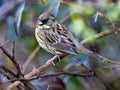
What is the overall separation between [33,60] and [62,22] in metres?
0.39

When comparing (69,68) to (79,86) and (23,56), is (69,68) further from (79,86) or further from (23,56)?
(23,56)

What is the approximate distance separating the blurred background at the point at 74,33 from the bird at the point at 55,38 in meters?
0.07

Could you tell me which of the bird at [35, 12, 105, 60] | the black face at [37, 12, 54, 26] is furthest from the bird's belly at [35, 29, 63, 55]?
→ the black face at [37, 12, 54, 26]

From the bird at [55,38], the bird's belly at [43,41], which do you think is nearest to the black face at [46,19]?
the bird at [55,38]

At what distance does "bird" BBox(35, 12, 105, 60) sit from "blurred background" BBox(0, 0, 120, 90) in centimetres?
7

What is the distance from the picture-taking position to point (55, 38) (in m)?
3.64

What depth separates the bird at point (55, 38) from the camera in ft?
10.9

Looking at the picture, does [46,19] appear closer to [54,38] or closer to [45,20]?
[45,20]

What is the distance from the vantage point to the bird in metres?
3.33

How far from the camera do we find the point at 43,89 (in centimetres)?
264

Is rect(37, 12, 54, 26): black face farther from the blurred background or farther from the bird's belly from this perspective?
the bird's belly

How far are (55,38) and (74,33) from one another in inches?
15.9

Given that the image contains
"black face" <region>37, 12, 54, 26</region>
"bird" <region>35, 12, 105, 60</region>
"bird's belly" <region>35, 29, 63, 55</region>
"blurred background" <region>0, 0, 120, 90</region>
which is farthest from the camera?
"bird's belly" <region>35, 29, 63, 55</region>

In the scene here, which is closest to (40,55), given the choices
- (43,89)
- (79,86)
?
→ (79,86)
